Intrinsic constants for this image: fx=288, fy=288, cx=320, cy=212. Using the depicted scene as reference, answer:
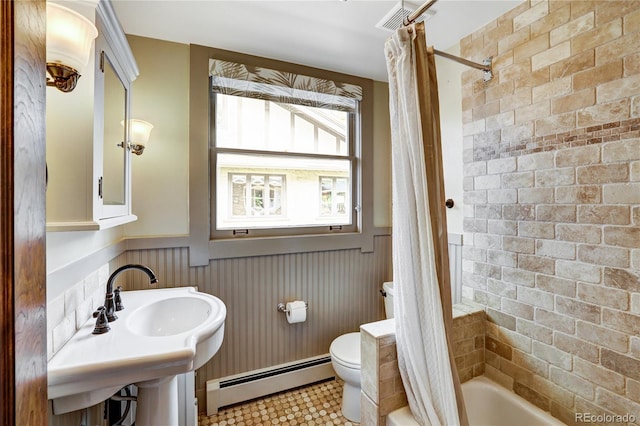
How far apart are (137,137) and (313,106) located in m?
1.22

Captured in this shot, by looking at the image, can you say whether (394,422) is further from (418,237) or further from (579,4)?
(579,4)

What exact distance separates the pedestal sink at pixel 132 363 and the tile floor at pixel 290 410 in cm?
80

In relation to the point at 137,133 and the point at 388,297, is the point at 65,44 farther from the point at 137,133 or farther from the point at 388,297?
the point at 388,297

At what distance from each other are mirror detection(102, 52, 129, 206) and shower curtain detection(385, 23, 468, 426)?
123 centimetres

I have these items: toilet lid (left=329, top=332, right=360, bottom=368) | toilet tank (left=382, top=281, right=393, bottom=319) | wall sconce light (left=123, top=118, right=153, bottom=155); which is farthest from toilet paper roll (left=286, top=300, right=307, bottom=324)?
wall sconce light (left=123, top=118, right=153, bottom=155)

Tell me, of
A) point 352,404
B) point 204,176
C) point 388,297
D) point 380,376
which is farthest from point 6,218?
point 388,297

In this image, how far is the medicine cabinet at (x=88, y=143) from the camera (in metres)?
0.97

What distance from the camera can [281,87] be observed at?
6.74 feet

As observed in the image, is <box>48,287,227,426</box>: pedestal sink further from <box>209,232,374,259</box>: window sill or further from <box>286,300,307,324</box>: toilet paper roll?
<box>286,300,307,324</box>: toilet paper roll

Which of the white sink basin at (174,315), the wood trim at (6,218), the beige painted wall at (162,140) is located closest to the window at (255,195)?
the beige painted wall at (162,140)

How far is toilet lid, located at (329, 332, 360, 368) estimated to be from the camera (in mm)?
1735

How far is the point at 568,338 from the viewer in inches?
50.1

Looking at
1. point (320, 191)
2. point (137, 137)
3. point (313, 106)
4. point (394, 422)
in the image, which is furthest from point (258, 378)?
point (313, 106)

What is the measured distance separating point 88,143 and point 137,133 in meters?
0.55
